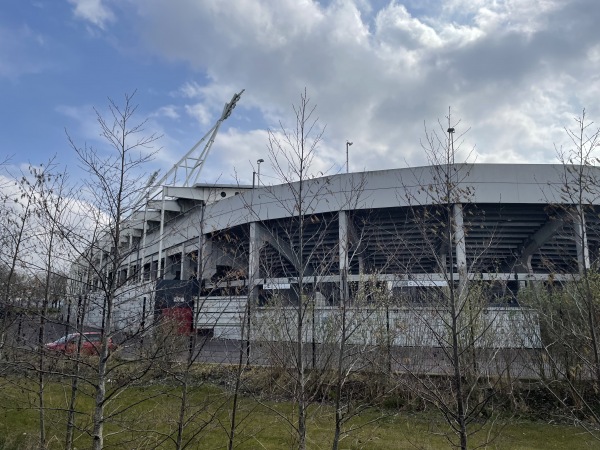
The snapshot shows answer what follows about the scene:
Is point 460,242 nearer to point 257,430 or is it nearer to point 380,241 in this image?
point 257,430

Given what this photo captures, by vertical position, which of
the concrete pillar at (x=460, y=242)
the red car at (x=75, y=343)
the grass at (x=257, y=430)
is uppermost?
the concrete pillar at (x=460, y=242)

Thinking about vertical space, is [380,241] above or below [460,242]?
above

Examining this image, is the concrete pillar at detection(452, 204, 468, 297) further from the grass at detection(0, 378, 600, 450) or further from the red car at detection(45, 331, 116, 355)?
the red car at detection(45, 331, 116, 355)

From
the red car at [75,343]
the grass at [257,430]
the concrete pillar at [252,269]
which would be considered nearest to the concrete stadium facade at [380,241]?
the concrete pillar at [252,269]

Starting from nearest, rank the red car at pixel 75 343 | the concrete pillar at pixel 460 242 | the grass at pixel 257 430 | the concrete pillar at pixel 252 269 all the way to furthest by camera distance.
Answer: the concrete pillar at pixel 460 242 → the red car at pixel 75 343 → the concrete pillar at pixel 252 269 → the grass at pixel 257 430

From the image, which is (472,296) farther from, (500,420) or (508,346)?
(500,420)

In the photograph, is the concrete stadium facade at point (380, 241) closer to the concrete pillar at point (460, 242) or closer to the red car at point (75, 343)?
the concrete pillar at point (460, 242)

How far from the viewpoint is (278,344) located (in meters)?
9.46

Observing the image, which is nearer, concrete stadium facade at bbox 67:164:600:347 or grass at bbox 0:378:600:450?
grass at bbox 0:378:600:450

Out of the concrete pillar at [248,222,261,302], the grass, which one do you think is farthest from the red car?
the concrete pillar at [248,222,261,302]

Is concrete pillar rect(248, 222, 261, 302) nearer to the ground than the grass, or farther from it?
farther from it

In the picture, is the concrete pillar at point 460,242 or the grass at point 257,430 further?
the grass at point 257,430

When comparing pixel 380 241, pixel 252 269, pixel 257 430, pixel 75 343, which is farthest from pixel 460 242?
pixel 75 343

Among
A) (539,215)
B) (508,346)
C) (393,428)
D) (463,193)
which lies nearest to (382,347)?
(393,428)
